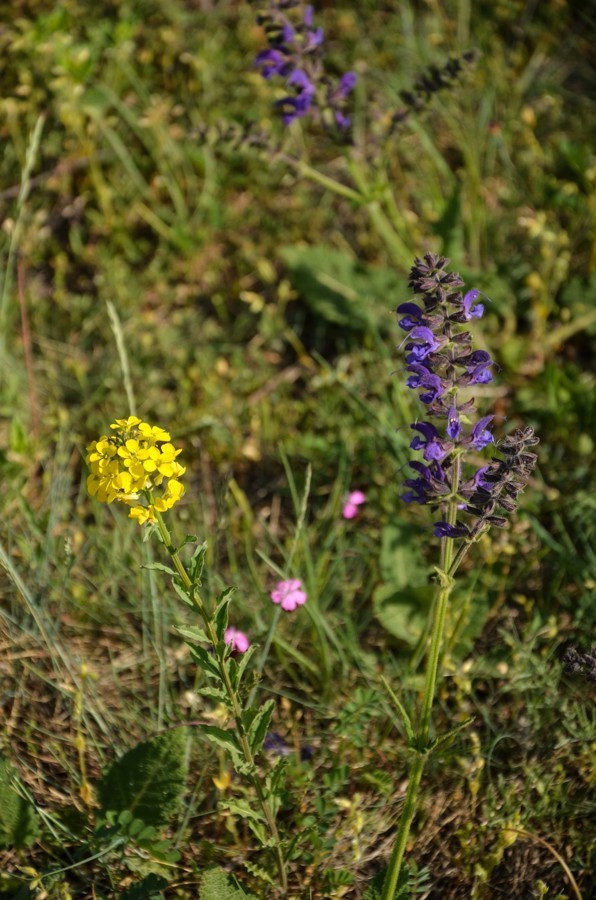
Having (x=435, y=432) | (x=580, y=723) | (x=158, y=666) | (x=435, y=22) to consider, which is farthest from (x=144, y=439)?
(x=435, y=22)

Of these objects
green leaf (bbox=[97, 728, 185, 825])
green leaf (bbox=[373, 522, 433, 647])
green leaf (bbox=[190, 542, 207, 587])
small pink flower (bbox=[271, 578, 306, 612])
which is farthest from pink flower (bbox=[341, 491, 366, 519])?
green leaf (bbox=[190, 542, 207, 587])

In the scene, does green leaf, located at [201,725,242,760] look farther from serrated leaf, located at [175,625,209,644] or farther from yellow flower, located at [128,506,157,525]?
yellow flower, located at [128,506,157,525]

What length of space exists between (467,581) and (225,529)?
2.77ft

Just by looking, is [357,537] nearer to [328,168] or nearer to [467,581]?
[467,581]

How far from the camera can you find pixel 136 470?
172cm

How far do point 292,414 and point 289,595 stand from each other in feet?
3.42

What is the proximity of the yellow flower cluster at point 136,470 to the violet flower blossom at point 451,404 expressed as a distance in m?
0.53

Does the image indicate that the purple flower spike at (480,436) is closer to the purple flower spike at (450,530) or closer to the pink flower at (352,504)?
the purple flower spike at (450,530)

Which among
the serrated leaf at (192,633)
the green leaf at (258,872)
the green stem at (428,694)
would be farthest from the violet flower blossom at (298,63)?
the green leaf at (258,872)

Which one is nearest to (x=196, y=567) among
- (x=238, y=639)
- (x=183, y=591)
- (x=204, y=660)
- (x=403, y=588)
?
(x=183, y=591)

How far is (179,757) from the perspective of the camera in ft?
7.24

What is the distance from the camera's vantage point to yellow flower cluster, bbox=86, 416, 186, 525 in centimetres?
171

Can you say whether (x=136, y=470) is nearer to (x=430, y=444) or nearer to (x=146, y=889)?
(x=430, y=444)

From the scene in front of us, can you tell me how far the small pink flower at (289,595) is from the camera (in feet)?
8.30
